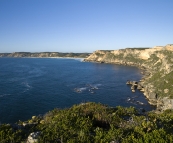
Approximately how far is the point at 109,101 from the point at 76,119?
4651 cm

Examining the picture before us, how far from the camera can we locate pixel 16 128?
27047mm

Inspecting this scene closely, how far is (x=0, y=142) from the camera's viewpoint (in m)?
22.2

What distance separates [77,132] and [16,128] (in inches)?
367

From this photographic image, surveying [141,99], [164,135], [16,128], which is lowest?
[141,99]

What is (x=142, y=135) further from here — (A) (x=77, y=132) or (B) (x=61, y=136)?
(B) (x=61, y=136)

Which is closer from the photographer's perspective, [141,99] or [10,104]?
[10,104]

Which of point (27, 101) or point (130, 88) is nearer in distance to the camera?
point (27, 101)

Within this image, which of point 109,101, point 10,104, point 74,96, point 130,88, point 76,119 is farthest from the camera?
point 130,88

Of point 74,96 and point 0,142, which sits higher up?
point 0,142

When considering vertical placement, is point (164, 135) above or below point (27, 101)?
above

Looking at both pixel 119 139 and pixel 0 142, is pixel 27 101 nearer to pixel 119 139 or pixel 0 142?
pixel 0 142

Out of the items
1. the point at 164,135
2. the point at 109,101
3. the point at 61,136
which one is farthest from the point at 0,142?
the point at 109,101

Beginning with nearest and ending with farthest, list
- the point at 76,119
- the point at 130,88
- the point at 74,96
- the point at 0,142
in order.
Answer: the point at 0,142, the point at 76,119, the point at 74,96, the point at 130,88

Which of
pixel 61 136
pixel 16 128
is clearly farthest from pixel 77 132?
pixel 16 128
